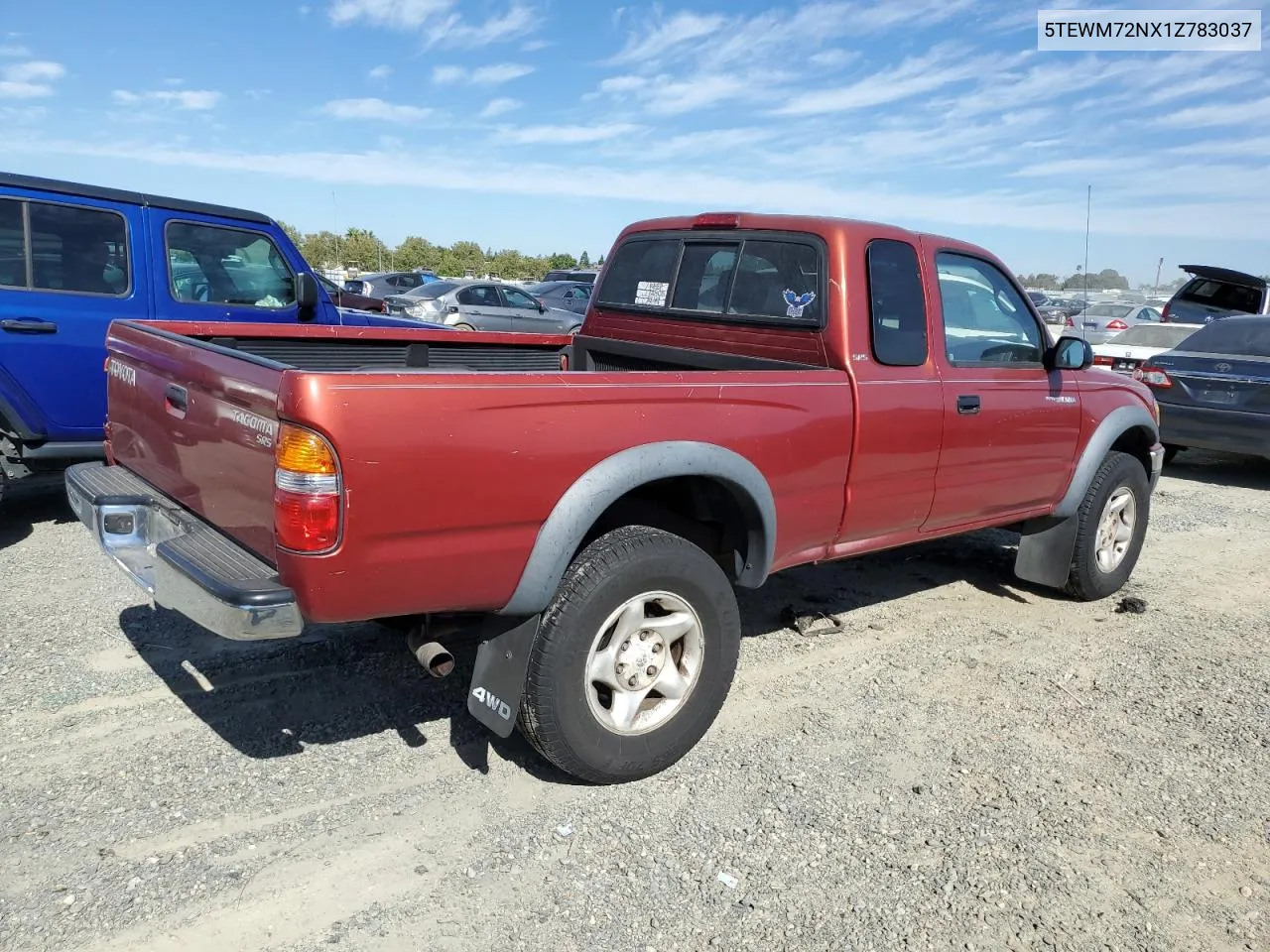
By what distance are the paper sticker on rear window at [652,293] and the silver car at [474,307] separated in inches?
518

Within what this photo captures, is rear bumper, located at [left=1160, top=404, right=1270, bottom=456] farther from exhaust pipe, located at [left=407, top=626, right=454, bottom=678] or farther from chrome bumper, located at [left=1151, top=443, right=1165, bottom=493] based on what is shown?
exhaust pipe, located at [left=407, top=626, right=454, bottom=678]

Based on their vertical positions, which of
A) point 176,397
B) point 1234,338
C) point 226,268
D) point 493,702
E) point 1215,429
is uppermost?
point 226,268

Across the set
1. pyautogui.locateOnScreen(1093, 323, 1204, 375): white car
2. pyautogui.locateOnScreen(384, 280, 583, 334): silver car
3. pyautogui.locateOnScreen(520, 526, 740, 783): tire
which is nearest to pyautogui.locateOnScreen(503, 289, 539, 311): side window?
pyautogui.locateOnScreen(384, 280, 583, 334): silver car

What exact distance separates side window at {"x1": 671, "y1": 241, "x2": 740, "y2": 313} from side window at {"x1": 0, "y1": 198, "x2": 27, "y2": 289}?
3856 mm

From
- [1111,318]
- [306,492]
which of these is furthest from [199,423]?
[1111,318]

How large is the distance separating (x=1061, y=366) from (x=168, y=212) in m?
5.35

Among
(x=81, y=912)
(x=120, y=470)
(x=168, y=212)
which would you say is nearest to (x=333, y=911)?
(x=81, y=912)

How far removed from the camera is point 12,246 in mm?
5395

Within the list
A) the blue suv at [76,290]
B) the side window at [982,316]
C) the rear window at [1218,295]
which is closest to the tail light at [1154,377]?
the side window at [982,316]

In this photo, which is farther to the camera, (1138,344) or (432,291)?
(432,291)

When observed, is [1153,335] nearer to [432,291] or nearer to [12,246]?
[12,246]

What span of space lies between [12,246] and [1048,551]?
239 inches

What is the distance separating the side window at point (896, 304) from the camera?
382 centimetres

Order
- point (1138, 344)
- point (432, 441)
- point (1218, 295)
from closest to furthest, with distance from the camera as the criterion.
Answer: point (432, 441), point (1138, 344), point (1218, 295)
